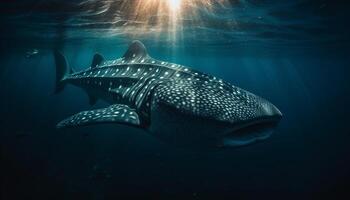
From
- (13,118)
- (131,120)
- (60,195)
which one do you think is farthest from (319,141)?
Result: (13,118)

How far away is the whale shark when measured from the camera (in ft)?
12.9

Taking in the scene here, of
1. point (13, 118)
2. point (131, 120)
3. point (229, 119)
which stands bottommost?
point (13, 118)

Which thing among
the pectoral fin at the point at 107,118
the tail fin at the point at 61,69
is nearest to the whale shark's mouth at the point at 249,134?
the pectoral fin at the point at 107,118

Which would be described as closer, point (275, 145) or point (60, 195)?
point (60, 195)

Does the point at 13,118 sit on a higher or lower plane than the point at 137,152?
lower

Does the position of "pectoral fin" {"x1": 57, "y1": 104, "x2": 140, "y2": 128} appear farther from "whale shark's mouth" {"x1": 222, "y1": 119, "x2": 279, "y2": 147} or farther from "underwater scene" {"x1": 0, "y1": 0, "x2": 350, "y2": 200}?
"whale shark's mouth" {"x1": 222, "y1": 119, "x2": 279, "y2": 147}

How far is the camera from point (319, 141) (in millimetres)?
19906

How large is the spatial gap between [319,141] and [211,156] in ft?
31.2

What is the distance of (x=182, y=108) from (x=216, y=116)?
0.61 meters

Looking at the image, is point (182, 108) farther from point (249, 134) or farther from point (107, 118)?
point (107, 118)

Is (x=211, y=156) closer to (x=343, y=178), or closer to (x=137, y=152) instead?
(x=137, y=152)

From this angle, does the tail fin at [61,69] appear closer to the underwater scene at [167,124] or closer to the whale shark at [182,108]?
the underwater scene at [167,124]

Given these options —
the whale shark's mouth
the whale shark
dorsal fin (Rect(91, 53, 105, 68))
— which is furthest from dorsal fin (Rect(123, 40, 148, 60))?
the whale shark's mouth

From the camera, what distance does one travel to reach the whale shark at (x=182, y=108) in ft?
12.9
